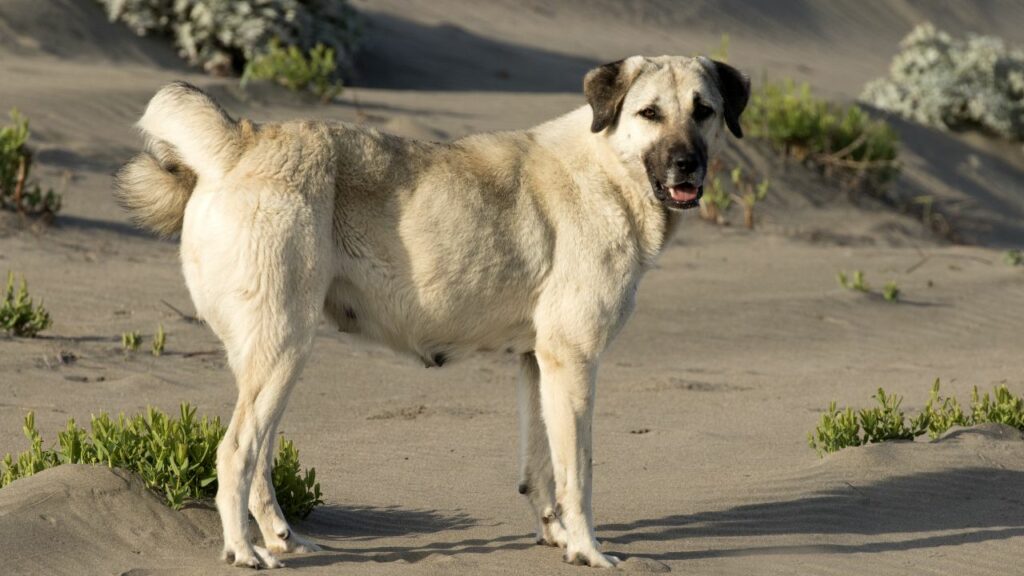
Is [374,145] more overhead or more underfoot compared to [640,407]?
more overhead

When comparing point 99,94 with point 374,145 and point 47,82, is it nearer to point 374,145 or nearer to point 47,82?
point 47,82

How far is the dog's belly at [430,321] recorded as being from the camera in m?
5.71

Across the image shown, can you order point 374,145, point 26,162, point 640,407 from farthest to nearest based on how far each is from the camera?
point 26,162
point 640,407
point 374,145

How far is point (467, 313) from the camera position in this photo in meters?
5.88

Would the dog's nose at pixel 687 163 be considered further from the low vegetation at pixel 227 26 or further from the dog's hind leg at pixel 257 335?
the low vegetation at pixel 227 26

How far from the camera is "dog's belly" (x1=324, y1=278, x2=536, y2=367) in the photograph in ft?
18.7

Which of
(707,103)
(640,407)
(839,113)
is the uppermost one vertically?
(707,103)

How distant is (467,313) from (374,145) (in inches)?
31.4

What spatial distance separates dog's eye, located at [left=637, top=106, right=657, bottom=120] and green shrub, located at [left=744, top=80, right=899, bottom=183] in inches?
452

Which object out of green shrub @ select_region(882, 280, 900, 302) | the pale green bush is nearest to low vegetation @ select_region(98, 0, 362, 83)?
the pale green bush

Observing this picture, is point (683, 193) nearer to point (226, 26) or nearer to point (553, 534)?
point (553, 534)

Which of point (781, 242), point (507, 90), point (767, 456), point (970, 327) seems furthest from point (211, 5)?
point (767, 456)

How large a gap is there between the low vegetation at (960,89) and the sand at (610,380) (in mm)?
814

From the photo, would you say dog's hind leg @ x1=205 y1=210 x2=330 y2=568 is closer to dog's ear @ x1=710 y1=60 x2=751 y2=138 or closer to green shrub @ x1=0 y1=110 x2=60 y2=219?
dog's ear @ x1=710 y1=60 x2=751 y2=138
